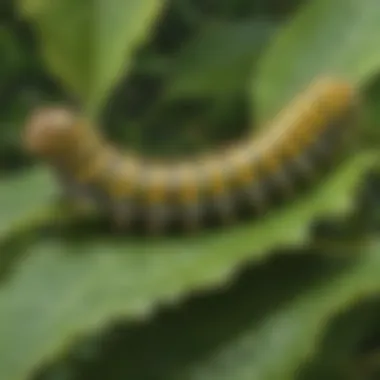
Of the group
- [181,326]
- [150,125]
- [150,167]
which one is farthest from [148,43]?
[181,326]

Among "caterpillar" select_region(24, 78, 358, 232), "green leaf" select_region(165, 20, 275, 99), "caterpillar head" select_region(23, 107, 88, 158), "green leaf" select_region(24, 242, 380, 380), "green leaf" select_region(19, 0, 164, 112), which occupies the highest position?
"green leaf" select_region(165, 20, 275, 99)

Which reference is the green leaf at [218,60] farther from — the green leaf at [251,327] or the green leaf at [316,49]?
the green leaf at [251,327]

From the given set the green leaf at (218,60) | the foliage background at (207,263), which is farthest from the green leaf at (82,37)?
the green leaf at (218,60)

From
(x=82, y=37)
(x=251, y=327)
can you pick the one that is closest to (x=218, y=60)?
(x=82, y=37)

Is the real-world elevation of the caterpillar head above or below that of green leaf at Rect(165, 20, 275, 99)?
below

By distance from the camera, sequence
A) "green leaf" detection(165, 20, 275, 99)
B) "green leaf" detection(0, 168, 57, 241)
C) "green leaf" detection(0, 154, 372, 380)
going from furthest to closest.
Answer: "green leaf" detection(165, 20, 275, 99) → "green leaf" detection(0, 168, 57, 241) → "green leaf" detection(0, 154, 372, 380)

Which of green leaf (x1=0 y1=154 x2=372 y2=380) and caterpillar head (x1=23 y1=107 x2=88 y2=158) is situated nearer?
green leaf (x1=0 y1=154 x2=372 y2=380)

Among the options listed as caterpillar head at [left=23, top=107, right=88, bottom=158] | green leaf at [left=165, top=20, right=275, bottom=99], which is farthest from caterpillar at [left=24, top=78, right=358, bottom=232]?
green leaf at [left=165, top=20, right=275, bottom=99]

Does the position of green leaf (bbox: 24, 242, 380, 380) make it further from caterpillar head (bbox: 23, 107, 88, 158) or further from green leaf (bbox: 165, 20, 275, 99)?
green leaf (bbox: 165, 20, 275, 99)
